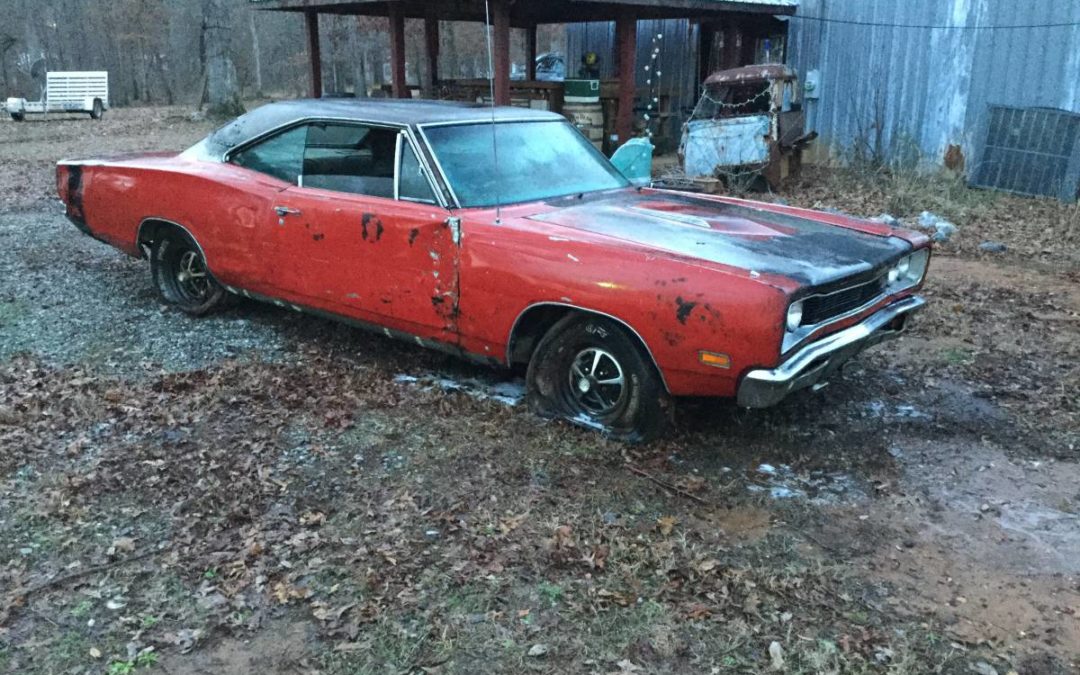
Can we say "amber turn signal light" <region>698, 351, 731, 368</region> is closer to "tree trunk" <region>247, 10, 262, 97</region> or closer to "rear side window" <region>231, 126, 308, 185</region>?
"rear side window" <region>231, 126, 308, 185</region>

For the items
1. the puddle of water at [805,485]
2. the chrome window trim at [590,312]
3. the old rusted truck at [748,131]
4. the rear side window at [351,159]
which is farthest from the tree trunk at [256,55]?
the puddle of water at [805,485]

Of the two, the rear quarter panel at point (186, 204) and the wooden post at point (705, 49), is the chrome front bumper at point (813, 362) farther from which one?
the wooden post at point (705, 49)

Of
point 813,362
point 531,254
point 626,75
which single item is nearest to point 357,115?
point 531,254

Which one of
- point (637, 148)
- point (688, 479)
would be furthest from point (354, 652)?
point (637, 148)

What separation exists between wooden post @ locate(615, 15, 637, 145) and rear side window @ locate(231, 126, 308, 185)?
25.4 ft

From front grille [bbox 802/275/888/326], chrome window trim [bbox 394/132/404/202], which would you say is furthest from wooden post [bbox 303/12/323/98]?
front grille [bbox 802/275/888/326]

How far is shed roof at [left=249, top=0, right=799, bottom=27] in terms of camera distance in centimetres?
1260

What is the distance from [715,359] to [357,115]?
268 cm

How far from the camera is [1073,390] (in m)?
4.89

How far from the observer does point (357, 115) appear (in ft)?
16.7

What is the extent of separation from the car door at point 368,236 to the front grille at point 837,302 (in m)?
1.74

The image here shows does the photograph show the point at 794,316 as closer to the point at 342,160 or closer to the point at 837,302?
the point at 837,302

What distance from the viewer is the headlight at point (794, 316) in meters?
3.63

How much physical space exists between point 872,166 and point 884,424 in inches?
353
